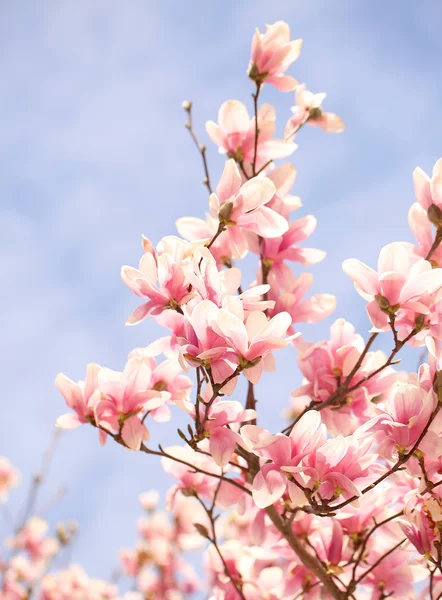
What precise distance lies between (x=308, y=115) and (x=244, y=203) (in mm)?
829

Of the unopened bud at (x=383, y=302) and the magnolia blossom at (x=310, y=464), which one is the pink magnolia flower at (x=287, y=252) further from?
the magnolia blossom at (x=310, y=464)

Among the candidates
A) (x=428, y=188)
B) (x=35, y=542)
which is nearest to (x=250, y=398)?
(x=428, y=188)

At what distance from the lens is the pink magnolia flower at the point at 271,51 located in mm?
1913

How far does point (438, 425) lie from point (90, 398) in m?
0.80

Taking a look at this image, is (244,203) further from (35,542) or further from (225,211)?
Result: (35,542)

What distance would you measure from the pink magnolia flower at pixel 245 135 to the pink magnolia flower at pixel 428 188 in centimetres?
46

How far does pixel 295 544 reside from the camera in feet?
5.15

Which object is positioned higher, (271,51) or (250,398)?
(271,51)

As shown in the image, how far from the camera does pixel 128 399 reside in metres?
1.48

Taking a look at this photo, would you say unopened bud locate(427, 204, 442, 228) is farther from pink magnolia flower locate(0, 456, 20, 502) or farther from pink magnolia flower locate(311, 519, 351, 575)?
pink magnolia flower locate(0, 456, 20, 502)

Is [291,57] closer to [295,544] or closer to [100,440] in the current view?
[100,440]

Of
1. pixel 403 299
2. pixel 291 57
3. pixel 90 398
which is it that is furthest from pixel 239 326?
pixel 291 57

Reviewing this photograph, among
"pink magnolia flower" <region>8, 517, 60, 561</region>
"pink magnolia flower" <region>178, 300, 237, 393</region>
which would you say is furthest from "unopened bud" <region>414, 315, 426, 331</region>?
"pink magnolia flower" <region>8, 517, 60, 561</region>

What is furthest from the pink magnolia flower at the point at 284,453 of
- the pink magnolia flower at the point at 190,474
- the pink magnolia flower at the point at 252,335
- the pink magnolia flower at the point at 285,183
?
the pink magnolia flower at the point at 285,183
